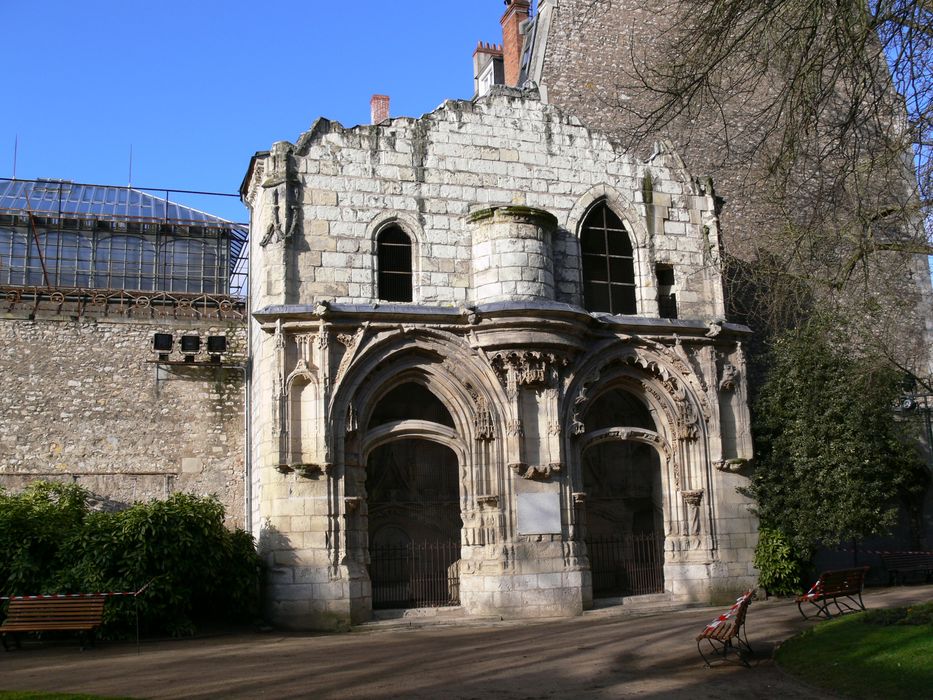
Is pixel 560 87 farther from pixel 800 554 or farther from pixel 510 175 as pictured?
pixel 800 554

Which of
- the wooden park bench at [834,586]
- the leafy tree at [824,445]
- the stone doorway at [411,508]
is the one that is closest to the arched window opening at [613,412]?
the leafy tree at [824,445]

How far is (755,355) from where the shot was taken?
2077cm

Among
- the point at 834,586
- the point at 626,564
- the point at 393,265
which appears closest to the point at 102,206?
the point at 393,265

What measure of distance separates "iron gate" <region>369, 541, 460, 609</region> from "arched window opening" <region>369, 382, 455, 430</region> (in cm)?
222

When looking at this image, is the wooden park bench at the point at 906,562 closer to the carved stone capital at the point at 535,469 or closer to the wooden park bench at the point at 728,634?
the carved stone capital at the point at 535,469

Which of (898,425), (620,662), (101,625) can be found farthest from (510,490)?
(898,425)

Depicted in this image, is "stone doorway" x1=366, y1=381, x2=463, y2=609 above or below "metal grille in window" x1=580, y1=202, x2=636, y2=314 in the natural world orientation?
below

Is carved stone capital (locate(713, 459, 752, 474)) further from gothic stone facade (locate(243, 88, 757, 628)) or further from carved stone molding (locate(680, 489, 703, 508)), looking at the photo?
carved stone molding (locate(680, 489, 703, 508))

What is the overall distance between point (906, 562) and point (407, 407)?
9.69 metres

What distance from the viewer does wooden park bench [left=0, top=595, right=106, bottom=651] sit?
39.3ft

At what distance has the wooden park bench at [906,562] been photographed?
722 inches

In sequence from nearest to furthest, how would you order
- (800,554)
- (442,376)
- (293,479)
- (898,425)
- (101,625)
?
1. (101,625)
2. (293,479)
3. (442,376)
4. (800,554)
5. (898,425)

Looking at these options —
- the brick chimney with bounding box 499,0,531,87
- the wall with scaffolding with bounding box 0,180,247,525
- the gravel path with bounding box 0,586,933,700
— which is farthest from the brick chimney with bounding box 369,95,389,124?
the gravel path with bounding box 0,586,933,700

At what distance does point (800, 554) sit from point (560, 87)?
427 inches
